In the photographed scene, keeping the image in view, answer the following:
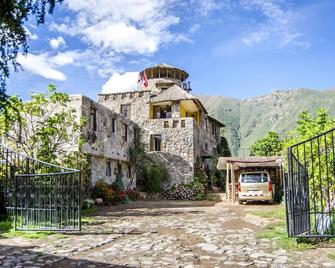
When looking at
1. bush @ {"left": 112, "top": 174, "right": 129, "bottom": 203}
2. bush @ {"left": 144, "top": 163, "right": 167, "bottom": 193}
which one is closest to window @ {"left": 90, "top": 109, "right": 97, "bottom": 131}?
bush @ {"left": 112, "top": 174, "right": 129, "bottom": 203}

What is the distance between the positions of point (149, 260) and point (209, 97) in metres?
183

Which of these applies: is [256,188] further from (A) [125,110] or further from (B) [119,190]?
(A) [125,110]

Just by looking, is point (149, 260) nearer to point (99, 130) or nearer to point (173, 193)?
point (99, 130)

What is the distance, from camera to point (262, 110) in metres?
160

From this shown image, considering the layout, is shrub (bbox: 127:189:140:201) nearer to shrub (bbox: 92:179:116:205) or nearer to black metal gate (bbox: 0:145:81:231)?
shrub (bbox: 92:179:116:205)

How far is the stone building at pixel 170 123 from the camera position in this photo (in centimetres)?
2675

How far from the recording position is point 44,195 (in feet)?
30.5

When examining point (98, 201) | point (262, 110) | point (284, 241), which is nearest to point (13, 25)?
point (284, 241)

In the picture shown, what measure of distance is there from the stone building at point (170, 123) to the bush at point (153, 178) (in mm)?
939

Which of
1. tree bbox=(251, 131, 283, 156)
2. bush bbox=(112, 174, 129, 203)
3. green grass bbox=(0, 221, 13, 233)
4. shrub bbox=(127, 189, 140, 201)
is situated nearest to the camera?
green grass bbox=(0, 221, 13, 233)

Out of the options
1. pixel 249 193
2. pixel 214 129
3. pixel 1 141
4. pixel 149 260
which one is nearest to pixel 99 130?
pixel 1 141

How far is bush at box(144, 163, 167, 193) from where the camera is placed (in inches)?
1019

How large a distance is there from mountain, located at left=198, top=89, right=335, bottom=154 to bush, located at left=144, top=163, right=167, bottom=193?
87246 millimetres

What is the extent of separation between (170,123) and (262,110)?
13960 cm
